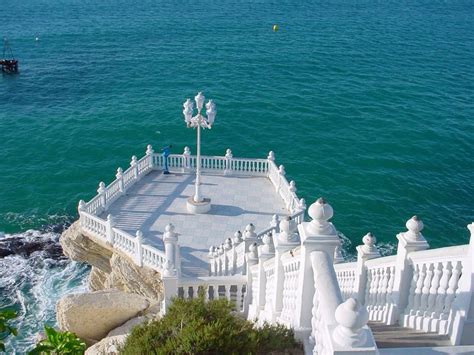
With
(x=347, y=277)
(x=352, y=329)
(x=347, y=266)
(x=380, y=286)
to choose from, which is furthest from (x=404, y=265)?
(x=352, y=329)

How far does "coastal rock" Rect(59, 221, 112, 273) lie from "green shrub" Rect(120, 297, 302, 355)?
34.2ft

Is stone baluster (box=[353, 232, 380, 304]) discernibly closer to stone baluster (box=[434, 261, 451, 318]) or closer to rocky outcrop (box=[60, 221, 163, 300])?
stone baluster (box=[434, 261, 451, 318])

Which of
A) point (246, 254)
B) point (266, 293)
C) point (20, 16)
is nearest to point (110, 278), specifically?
point (246, 254)

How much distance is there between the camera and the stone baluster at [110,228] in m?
17.7

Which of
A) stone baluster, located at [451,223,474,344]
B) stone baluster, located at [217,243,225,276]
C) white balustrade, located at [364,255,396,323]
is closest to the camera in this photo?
stone baluster, located at [451,223,474,344]

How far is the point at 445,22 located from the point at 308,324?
7080 centimetres

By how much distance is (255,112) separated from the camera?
125ft

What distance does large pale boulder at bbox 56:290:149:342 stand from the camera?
16.2 metres

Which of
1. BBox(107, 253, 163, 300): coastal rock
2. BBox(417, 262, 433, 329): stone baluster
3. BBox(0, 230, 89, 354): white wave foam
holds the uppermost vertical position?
BBox(417, 262, 433, 329): stone baluster

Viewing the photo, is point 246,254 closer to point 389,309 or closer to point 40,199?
point 389,309

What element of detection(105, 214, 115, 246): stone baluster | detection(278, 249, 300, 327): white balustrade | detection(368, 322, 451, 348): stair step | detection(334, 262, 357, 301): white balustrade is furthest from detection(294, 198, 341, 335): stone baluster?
detection(105, 214, 115, 246): stone baluster

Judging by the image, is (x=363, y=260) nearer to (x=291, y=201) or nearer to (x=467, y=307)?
(x=467, y=307)

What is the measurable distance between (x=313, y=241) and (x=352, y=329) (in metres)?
2.10

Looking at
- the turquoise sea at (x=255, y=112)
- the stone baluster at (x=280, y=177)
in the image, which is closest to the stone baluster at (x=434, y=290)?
the stone baluster at (x=280, y=177)
